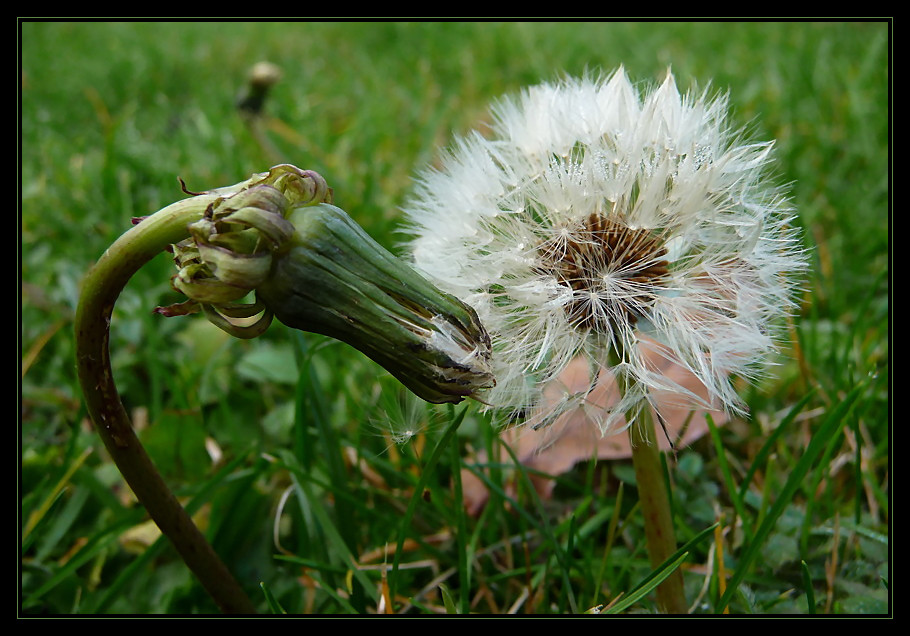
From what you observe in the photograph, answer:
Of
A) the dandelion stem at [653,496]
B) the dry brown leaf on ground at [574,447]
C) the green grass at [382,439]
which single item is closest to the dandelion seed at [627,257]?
the dandelion stem at [653,496]

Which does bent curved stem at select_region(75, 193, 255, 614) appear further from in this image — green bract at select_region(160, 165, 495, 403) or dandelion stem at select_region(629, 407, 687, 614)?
dandelion stem at select_region(629, 407, 687, 614)

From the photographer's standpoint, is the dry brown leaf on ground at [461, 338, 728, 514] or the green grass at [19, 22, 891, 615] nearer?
the green grass at [19, 22, 891, 615]

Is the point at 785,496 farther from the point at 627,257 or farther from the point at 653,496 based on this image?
the point at 627,257

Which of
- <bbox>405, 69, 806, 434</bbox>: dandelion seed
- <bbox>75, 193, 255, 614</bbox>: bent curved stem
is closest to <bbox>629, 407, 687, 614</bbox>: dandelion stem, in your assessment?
<bbox>405, 69, 806, 434</bbox>: dandelion seed

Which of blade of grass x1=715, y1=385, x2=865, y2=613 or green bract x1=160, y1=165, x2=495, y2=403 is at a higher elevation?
green bract x1=160, y1=165, x2=495, y2=403

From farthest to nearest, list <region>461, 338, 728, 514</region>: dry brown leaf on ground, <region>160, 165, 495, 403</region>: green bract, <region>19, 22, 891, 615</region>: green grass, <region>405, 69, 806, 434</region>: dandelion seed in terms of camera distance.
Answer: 1. <region>461, 338, 728, 514</region>: dry brown leaf on ground
2. <region>19, 22, 891, 615</region>: green grass
3. <region>405, 69, 806, 434</region>: dandelion seed
4. <region>160, 165, 495, 403</region>: green bract

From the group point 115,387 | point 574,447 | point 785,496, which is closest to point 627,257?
point 785,496
